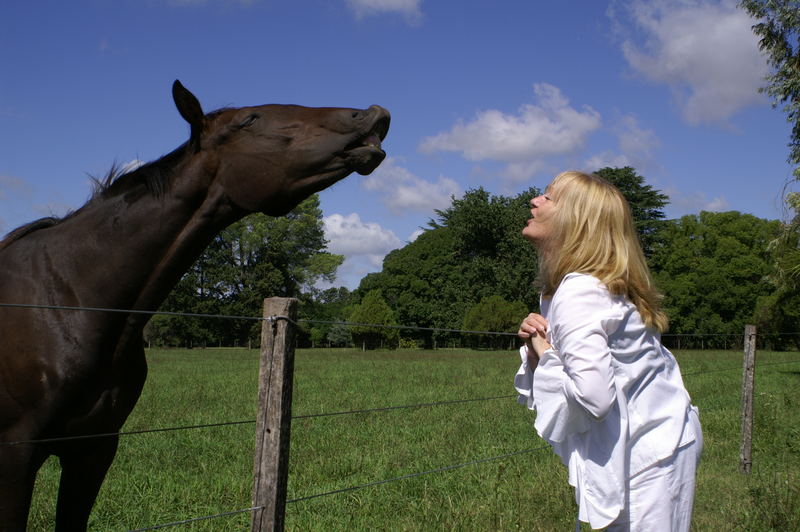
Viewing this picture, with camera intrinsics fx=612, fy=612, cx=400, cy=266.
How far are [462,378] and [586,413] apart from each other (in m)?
14.1

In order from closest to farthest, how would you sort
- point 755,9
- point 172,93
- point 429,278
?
point 172,93
point 755,9
point 429,278

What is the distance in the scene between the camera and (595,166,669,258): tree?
49.3 metres

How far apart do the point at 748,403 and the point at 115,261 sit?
263 inches

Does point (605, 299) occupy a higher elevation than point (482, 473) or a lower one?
higher

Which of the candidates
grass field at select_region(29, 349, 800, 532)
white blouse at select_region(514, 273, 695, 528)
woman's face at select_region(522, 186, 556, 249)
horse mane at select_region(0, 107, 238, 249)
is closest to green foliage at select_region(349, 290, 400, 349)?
grass field at select_region(29, 349, 800, 532)

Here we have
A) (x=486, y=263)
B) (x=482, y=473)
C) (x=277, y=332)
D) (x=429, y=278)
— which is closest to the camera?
(x=277, y=332)

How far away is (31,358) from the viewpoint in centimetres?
Result: 241

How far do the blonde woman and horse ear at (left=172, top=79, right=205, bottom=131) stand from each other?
5.74 feet

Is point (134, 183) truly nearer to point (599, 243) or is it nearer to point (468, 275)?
point (599, 243)

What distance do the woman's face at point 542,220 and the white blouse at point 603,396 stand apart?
0.95 ft

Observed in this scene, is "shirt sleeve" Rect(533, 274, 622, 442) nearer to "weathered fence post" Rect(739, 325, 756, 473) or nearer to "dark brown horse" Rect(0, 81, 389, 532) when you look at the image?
"dark brown horse" Rect(0, 81, 389, 532)

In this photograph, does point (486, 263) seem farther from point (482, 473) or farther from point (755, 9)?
point (482, 473)

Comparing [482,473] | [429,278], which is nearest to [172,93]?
[482,473]

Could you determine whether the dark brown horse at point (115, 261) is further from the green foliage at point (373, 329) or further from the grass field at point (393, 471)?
the green foliage at point (373, 329)
